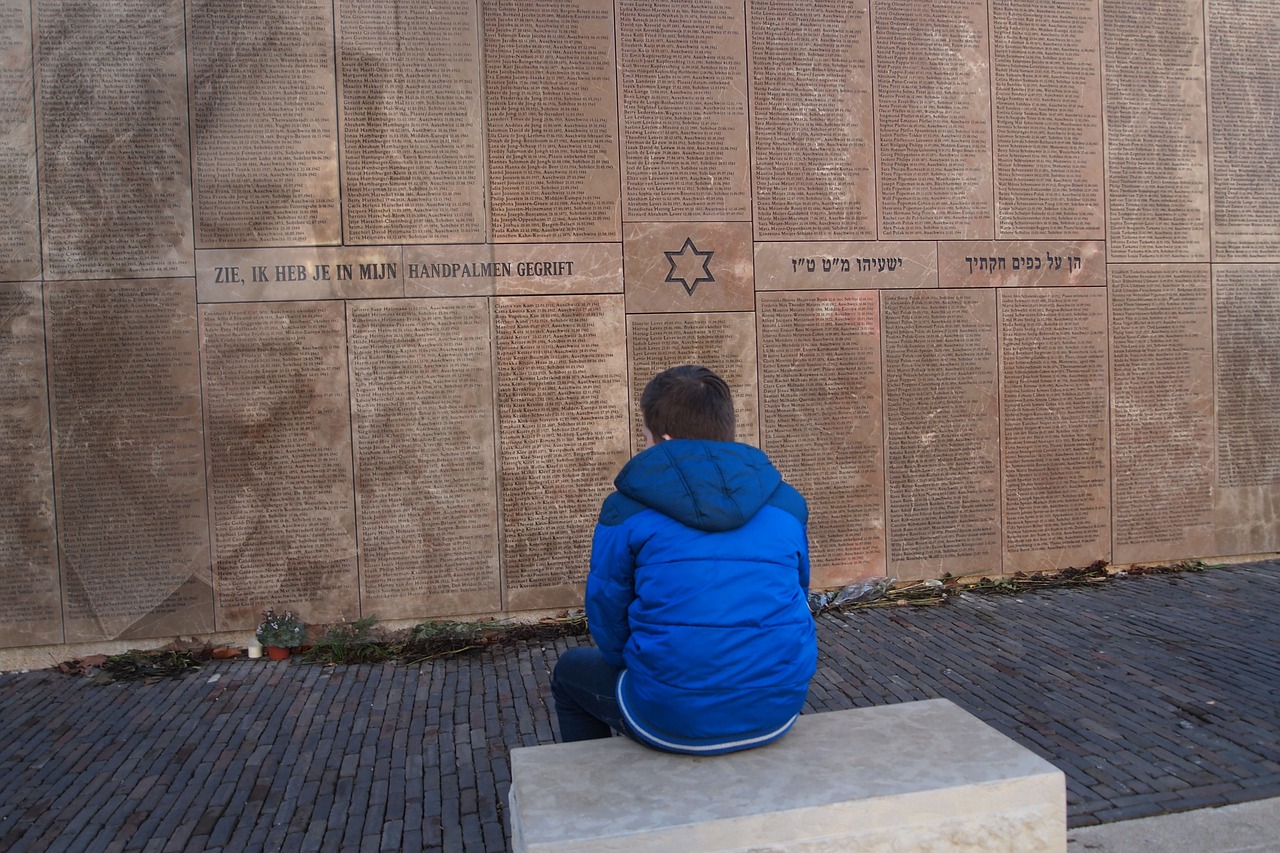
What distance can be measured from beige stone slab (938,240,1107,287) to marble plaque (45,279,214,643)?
18.4 feet

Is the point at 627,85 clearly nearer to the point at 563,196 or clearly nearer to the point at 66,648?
the point at 563,196

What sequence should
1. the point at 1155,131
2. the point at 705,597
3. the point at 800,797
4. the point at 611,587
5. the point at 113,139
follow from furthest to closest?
the point at 1155,131 → the point at 113,139 → the point at 611,587 → the point at 705,597 → the point at 800,797

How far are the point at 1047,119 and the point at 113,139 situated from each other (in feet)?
22.8

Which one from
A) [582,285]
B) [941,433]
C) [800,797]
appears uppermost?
[582,285]

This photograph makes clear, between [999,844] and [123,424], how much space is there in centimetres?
575

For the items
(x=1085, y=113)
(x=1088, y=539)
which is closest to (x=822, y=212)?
(x=1085, y=113)

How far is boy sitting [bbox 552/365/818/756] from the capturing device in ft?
8.57

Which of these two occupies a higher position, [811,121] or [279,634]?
[811,121]

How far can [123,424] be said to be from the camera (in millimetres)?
5938

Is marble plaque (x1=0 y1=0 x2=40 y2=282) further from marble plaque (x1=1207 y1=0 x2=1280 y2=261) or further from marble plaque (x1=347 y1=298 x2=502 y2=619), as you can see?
marble plaque (x1=1207 y1=0 x2=1280 y2=261)

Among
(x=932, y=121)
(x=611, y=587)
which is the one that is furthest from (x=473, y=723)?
(x=932, y=121)

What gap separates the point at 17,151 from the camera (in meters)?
5.90

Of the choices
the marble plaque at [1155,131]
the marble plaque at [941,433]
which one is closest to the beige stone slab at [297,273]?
the marble plaque at [941,433]

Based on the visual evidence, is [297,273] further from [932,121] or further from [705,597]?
[932,121]
